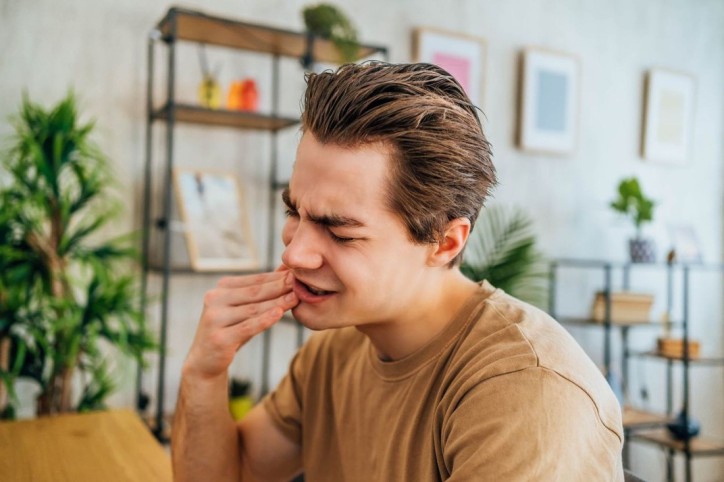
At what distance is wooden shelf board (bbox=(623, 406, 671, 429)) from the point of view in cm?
319

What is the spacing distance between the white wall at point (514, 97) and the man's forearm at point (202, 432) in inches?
56.3

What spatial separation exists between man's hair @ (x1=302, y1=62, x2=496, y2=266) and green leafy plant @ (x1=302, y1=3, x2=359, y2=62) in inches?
61.3

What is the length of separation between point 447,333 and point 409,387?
0.35ft

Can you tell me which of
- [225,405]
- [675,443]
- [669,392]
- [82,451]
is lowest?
[675,443]

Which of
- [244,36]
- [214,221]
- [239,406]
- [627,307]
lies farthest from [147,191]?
[627,307]

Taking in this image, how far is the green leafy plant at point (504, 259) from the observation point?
2.82 metres

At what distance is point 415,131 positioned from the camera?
988 millimetres

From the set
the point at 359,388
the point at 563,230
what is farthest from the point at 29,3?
the point at 563,230

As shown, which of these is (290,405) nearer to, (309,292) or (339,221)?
(309,292)

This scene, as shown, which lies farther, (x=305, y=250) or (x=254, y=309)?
(x=254, y=309)

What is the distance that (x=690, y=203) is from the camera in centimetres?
404

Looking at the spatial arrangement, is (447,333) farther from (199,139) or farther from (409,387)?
(199,139)

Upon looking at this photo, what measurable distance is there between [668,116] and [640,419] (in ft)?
5.86

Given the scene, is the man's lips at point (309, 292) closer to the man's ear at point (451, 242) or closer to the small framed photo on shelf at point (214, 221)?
the man's ear at point (451, 242)
